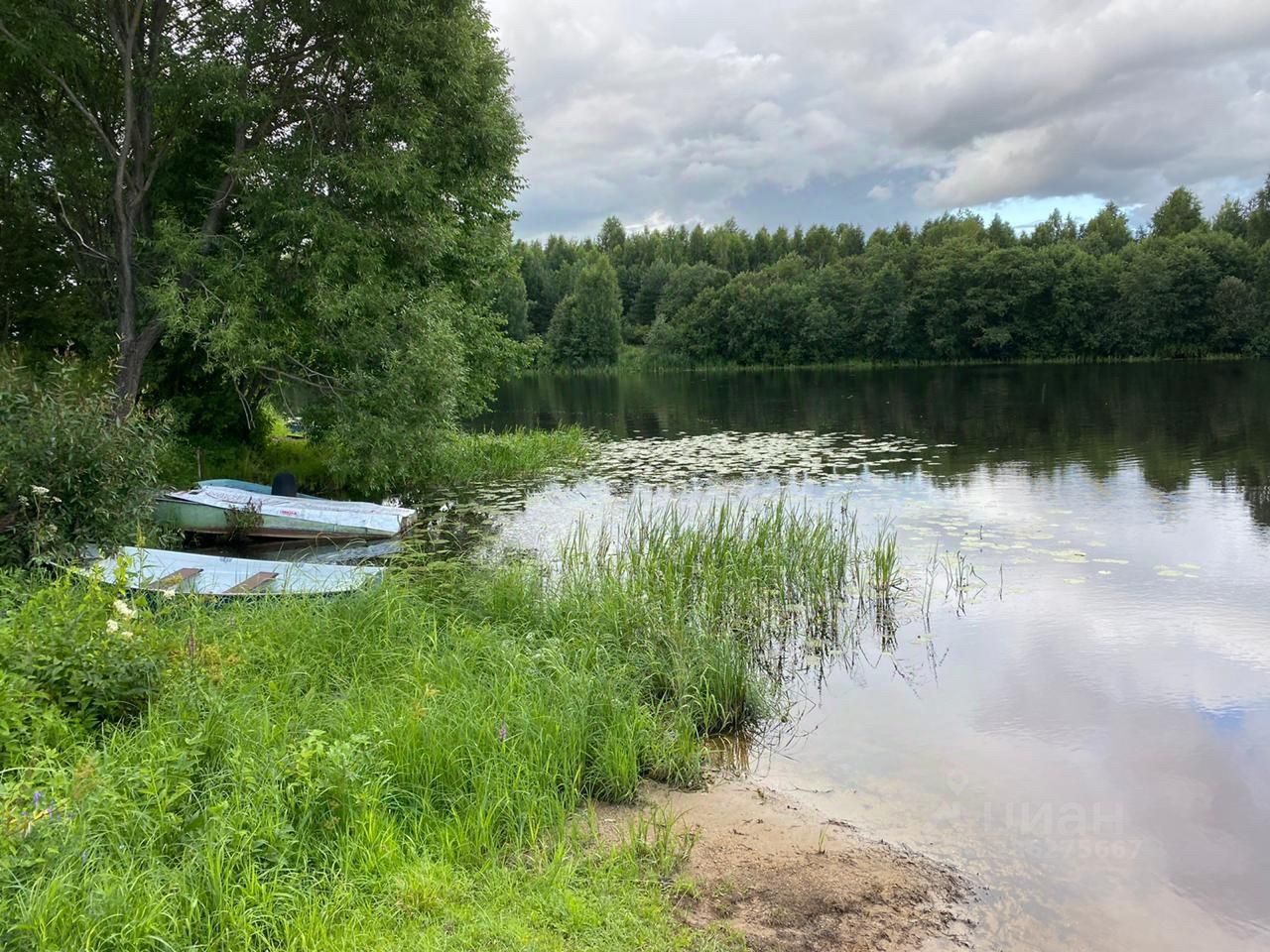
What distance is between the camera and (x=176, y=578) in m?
8.65

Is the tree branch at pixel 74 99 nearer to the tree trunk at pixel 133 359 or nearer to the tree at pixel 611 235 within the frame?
the tree trunk at pixel 133 359

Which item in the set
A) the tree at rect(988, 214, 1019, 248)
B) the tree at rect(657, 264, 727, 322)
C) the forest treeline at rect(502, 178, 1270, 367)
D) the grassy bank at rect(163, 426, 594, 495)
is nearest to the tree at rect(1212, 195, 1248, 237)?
the forest treeline at rect(502, 178, 1270, 367)

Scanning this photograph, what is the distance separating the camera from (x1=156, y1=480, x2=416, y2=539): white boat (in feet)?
46.8

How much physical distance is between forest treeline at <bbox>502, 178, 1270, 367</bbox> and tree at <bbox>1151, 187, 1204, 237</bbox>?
0.21 meters

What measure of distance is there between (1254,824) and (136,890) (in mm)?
6942

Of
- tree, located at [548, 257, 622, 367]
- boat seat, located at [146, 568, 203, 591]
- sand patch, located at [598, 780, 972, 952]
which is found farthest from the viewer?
tree, located at [548, 257, 622, 367]

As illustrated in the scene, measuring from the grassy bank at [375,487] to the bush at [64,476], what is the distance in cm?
788

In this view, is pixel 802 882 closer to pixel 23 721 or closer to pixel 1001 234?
pixel 23 721

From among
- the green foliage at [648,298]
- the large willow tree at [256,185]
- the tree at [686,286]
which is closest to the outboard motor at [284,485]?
the large willow tree at [256,185]

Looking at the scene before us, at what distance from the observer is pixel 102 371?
14938 mm

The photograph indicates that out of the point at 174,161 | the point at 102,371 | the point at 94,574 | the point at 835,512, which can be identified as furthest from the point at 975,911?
the point at 174,161

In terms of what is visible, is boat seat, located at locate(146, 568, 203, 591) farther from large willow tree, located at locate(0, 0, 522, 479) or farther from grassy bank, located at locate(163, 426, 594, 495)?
grassy bank, located at locate(163, 426, 594, 495)

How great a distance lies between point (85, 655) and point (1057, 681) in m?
8.32

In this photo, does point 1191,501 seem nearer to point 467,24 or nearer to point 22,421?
point 467,24
